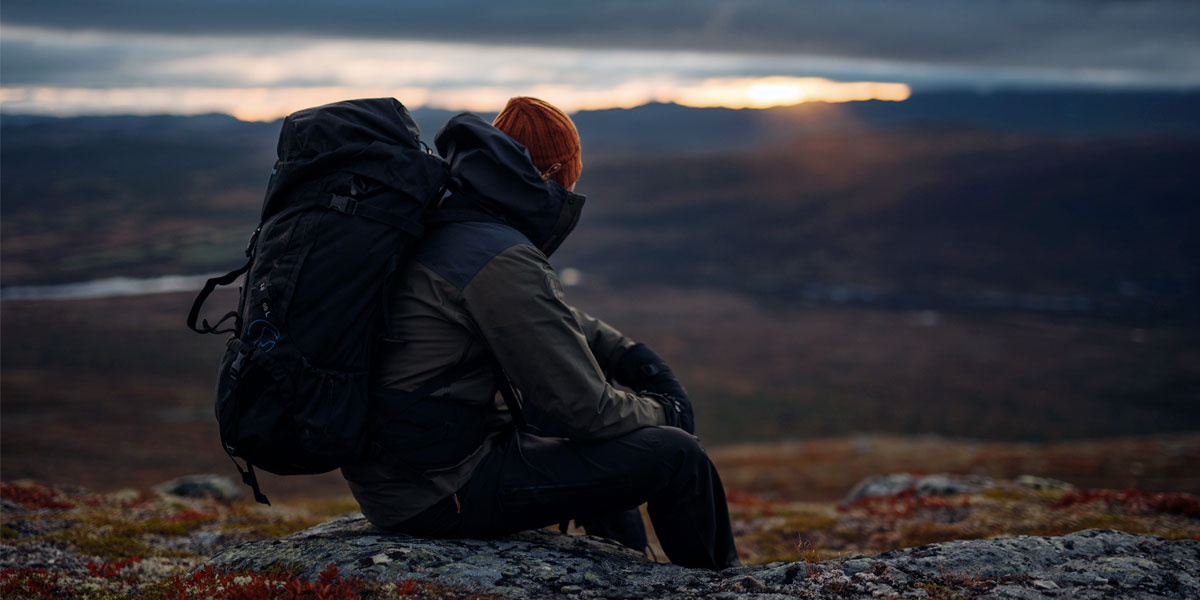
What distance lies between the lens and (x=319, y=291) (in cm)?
412

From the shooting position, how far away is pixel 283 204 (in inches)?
176

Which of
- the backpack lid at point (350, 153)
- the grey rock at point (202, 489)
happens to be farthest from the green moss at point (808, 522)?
the grey rock at point (202, 489)

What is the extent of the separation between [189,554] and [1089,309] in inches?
5808

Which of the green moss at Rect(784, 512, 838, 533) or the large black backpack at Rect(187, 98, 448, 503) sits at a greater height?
the large black backpack at Rect(187, 98, 448, 503)

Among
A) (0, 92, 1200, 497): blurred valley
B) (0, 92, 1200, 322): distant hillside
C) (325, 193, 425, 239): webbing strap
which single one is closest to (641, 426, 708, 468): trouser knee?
(325, 193, 425, 239): webbing strap

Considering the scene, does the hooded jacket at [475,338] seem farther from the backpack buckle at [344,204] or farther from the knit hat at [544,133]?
the backpack buckle at [344,204]

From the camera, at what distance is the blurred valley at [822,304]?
211 ft

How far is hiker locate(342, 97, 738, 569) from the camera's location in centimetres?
432

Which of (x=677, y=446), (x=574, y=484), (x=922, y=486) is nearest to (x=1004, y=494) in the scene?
(x=922, y=486)

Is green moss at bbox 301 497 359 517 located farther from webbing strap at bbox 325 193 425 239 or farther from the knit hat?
webbing strap at bbox 325 193 425 239

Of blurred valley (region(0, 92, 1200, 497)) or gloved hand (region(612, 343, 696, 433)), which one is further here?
blurred valley (region(0, 92, 1200, 497))

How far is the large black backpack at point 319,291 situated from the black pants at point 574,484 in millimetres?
947

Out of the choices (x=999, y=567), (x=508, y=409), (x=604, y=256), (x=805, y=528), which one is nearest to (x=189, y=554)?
(x=508, y=409)

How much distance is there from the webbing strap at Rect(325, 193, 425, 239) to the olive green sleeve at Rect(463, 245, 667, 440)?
49cm
